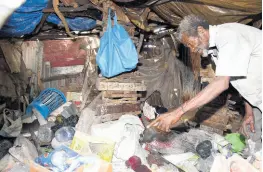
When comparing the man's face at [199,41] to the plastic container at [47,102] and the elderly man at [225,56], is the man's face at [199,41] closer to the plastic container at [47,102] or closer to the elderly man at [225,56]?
the elderly man at [225,56]

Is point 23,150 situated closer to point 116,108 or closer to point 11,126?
point 11,126

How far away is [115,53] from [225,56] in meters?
2.66

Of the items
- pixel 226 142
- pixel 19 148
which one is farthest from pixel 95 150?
pixel 226 142

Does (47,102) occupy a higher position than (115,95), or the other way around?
(115,95)

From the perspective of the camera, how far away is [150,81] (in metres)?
6.95

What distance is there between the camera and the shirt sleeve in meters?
2.51

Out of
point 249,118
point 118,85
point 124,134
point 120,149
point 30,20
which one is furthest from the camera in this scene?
point 30,20

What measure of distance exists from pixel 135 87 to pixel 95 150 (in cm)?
163

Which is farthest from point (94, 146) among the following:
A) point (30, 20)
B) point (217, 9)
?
point (30, 20)

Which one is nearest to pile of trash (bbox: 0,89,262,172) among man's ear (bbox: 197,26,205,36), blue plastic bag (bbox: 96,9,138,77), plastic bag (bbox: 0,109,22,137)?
plastic bag (bbox: 0,109,22,137)

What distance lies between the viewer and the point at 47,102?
6.42 metres

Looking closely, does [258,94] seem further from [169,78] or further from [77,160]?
[169,78]

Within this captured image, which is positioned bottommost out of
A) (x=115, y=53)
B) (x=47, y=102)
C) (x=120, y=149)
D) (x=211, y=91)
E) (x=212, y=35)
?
(x=47, y=102)

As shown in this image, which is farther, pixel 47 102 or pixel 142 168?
pixel 47 102
